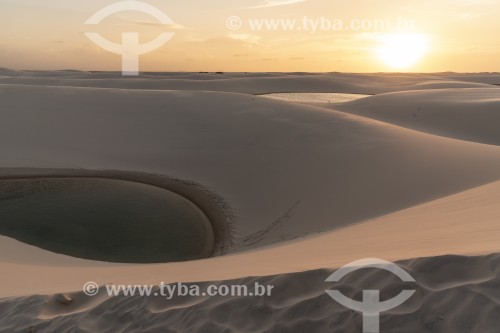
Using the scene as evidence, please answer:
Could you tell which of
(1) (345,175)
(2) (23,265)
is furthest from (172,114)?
(2) (23,265)

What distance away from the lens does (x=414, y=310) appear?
2.83 meters

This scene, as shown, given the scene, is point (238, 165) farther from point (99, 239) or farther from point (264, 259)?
point (264, 259)

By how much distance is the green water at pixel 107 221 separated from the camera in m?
7.56

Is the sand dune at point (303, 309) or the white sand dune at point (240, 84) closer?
the sand dune at point (303, 309)

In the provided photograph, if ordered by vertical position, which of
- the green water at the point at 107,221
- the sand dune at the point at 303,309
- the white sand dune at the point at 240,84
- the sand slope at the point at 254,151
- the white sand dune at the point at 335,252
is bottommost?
the sand dune at the point at 303,309

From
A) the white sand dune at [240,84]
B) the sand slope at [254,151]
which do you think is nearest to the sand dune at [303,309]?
the sand slope at [254,151]

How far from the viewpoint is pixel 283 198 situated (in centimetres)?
1004

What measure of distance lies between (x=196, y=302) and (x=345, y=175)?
7.43m

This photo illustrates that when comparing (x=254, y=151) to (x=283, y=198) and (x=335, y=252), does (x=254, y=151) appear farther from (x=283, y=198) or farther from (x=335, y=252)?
(x=335, y=252)

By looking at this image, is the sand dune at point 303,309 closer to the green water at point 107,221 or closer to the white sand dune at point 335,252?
the white sand dune at point 335,252

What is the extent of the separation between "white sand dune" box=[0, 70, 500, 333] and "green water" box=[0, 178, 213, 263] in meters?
0.75

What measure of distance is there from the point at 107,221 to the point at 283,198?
160 inches

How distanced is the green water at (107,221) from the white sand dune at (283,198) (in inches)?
29.6

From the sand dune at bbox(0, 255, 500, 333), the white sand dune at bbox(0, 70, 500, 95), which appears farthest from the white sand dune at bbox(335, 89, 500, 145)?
the white sand dune at bbox(0, 70, 500, 95)
